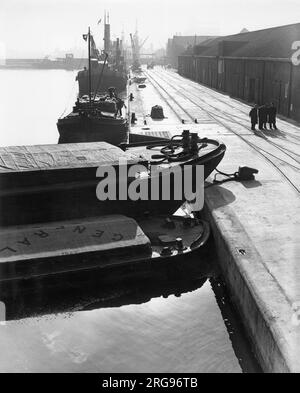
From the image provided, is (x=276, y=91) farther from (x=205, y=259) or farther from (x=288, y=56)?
(x=205, y=259)

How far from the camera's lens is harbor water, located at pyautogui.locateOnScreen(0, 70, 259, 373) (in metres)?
10.0

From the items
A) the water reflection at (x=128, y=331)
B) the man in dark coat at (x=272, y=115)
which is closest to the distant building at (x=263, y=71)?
the man in dark coat at (x=272, y=115)

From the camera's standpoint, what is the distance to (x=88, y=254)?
12422mm

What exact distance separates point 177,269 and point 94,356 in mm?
3851

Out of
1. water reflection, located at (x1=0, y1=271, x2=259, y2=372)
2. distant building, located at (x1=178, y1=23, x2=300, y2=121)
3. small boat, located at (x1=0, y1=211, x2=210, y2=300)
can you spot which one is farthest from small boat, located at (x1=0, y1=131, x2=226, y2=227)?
distant building, located at (x1=178, y1=23, x2=300, y2=121)

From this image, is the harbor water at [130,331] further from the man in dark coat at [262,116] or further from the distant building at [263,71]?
the distant building at [263,71]

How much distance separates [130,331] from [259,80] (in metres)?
34.8

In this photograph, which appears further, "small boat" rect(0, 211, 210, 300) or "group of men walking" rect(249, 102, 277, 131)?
"group of men walking" rect(249, 102, 277, 131)

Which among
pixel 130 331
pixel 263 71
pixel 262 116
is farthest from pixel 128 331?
pixel 263 71

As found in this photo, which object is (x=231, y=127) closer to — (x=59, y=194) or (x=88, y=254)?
(x=59, y=194)

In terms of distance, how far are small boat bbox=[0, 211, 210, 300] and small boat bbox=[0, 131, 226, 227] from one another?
2.52ft

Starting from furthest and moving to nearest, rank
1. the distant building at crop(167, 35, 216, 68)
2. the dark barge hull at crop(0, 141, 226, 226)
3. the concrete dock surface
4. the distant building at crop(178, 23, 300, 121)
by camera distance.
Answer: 1. the distant building at crop(167, 35, 216, 68)
2. the distant building at crop(178, 23, 300, 121)
3. the dark barge hull at crop(0, 141, 226, 226)
4. the concrete dock surface

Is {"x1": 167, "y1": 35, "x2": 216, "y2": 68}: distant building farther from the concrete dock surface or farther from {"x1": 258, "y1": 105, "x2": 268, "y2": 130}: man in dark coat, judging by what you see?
the concrete dock surface
